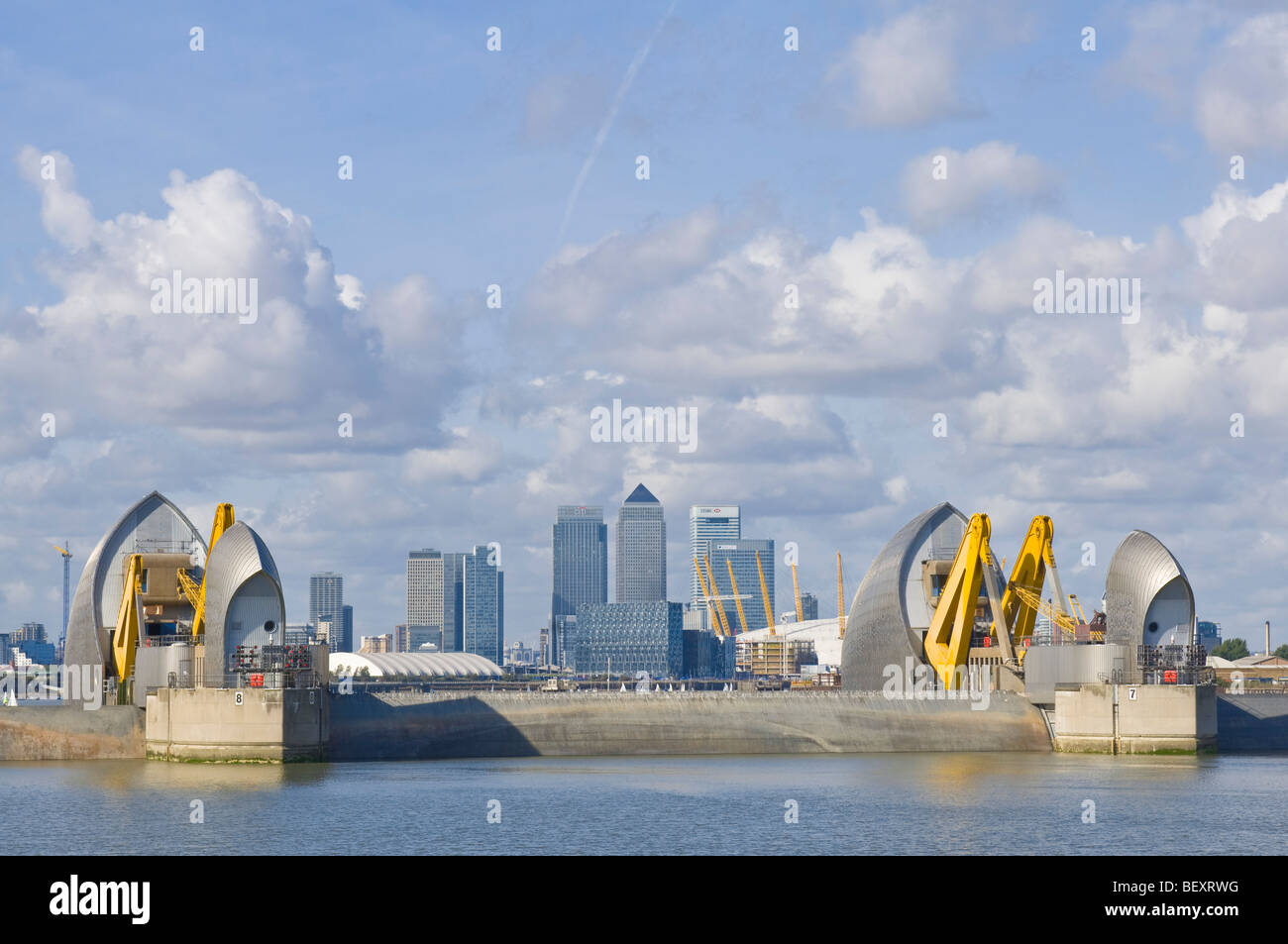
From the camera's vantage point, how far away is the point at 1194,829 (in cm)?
5131

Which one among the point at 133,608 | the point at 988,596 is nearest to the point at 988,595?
the point at 988,596

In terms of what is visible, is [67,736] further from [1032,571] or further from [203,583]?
[1032,571]

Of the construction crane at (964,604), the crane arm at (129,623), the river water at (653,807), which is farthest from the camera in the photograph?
the construction crane at (964,604)

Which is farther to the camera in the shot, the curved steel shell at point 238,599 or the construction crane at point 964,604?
the construction crane at point 964,604

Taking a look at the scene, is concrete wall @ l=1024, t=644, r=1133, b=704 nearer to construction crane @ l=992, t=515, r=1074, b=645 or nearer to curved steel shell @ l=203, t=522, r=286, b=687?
construction crane @ l=992, t=515, r=1074, b=645

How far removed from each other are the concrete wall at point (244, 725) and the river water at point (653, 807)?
1326 millimetres

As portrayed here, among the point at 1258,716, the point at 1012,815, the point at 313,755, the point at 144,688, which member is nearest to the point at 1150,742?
the point at 1258,716

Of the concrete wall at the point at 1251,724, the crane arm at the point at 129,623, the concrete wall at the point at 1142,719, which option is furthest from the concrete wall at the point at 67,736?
the concrete wall at the point at 1251,724

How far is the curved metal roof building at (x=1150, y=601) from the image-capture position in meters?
84.1

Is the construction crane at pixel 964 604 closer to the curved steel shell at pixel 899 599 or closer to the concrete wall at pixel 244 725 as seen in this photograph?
the curved steel shell at pixel 899 599

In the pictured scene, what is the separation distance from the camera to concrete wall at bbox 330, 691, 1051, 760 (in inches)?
3361

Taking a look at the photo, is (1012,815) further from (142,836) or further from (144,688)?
(144,688)
